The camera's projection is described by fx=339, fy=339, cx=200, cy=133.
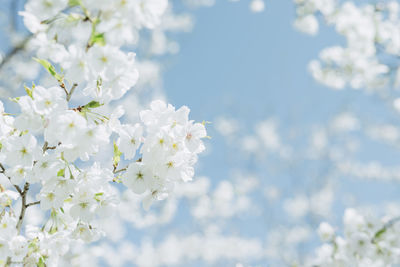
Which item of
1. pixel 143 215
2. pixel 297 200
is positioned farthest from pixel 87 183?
pixel 297 200

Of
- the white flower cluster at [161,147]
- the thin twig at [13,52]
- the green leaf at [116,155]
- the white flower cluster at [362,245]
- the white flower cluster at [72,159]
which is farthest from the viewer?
the thin twig at [13,52]

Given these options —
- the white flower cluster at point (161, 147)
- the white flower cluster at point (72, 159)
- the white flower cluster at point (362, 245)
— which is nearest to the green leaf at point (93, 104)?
the white flower cluster at point (72, 159)

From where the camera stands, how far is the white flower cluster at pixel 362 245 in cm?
257

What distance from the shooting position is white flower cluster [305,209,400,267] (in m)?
2.57

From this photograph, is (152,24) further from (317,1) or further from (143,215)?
(143,215)

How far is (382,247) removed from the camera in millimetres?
2562

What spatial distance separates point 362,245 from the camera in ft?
8.51

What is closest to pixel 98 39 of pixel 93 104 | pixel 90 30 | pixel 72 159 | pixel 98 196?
pixel 90 30

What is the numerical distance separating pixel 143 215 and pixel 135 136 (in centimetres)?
867

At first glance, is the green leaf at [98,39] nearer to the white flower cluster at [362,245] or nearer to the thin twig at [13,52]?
the thin twig at [13,52]

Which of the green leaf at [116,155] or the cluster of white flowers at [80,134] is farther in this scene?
the green leaf at [116,155]

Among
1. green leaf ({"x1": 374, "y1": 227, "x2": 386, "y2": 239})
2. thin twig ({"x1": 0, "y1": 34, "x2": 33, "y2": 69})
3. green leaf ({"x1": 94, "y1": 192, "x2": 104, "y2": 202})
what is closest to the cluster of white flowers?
green leaf ({"x1": 94, "y1": 192, "x2": 104, "y2": 202})

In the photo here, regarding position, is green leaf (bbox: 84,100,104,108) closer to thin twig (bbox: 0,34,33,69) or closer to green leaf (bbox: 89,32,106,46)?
green leaf (bbox: 89,32,106,46)

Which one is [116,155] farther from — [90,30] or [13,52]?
[13,52]
